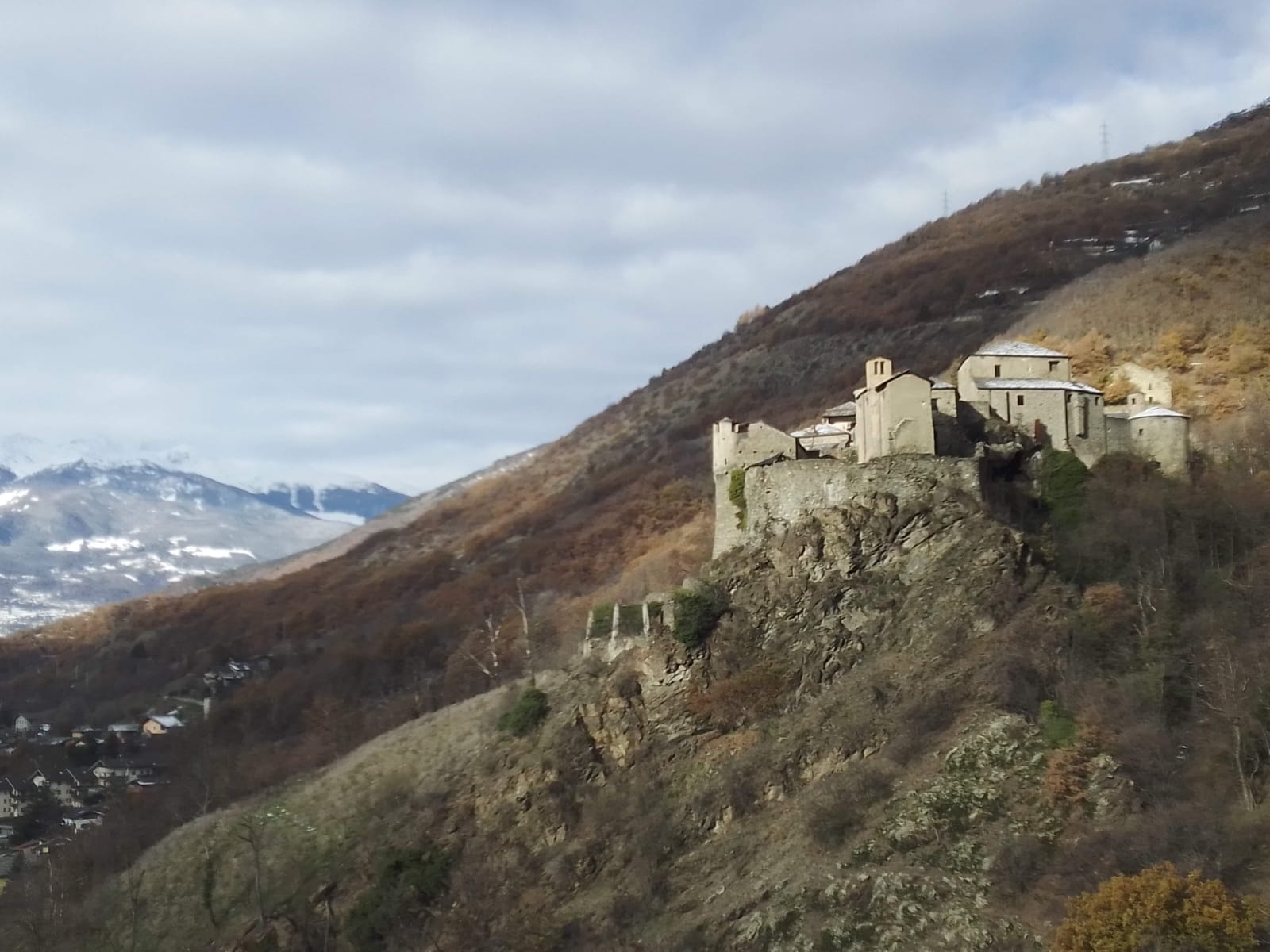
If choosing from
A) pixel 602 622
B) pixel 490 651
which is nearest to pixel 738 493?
pixel 602 622

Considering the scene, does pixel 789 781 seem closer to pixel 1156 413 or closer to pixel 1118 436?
pixel 1118 436

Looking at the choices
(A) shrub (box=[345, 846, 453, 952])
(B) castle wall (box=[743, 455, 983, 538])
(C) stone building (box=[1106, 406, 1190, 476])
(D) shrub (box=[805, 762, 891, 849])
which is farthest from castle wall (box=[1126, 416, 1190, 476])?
(A) shrub (box=[345, 846, 453, 952])

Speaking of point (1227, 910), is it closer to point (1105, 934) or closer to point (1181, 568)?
point (1105, 934)

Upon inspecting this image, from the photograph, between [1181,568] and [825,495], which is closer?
[1181,568]

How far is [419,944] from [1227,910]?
2677 cm

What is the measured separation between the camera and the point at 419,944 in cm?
4591

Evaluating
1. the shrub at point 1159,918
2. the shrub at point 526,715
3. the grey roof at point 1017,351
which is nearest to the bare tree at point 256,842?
the shrub at point 526,715

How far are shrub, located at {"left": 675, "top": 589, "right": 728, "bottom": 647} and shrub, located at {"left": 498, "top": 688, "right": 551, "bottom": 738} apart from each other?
272 inches

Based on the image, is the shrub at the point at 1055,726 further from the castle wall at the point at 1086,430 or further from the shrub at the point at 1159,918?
the castle wall at the point at 1086,430

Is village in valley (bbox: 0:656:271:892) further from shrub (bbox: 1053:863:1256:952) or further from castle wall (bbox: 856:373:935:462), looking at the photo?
shrub (bbox: 1053:863:1256:952)

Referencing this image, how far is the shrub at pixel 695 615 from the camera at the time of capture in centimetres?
4816

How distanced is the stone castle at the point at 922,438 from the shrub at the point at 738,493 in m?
0.04

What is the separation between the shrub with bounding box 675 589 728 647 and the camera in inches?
1896

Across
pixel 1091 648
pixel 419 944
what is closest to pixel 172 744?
pixel 419 944
